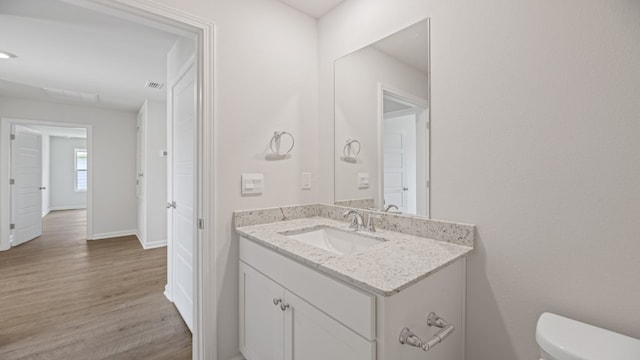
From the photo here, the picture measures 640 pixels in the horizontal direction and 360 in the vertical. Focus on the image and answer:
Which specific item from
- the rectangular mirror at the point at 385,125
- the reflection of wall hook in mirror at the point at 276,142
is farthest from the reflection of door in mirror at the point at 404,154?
the reflection of wall hook in mirror at the point at 276,142

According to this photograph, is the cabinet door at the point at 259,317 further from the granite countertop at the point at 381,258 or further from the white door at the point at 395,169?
the white door at the point at 395,169

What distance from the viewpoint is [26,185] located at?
15.2ft

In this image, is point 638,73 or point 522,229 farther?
point 522,229

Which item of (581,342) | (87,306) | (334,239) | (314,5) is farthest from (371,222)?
(87,306)

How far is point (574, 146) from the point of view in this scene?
3.28ft

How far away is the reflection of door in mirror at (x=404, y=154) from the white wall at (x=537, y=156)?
9 cm

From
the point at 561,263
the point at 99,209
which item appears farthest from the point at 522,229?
the point at 99,209

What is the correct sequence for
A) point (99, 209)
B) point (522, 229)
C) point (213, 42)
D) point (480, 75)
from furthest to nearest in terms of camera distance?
point (99, 209), point (213, 42), point (480, 75), point (522, 229)

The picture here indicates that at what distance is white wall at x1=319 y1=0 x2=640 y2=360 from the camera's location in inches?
36.2

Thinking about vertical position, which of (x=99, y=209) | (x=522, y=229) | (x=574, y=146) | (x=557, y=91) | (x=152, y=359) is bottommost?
(x=152, y=359)

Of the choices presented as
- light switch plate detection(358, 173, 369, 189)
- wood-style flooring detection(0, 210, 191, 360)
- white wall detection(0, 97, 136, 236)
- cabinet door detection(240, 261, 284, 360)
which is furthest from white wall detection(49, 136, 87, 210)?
light switch plate detection(358, 173, 369, 189)

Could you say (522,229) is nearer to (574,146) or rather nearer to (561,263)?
(561,263)

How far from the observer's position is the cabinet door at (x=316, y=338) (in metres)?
0.93

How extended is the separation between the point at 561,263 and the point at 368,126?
1.19 m
